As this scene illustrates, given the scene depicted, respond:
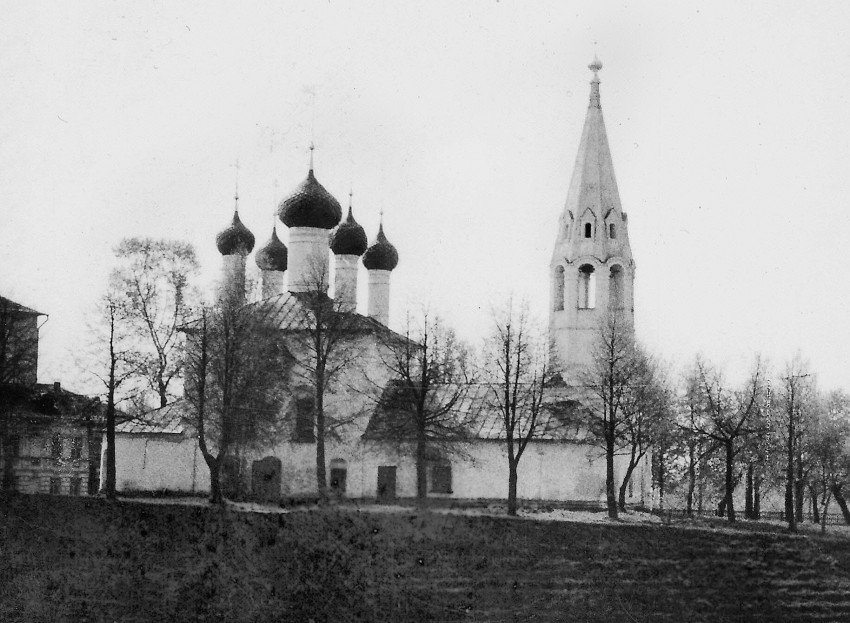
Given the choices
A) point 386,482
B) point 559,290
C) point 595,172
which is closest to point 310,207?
point 386,482

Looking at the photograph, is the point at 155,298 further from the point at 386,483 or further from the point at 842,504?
the point at 842,504

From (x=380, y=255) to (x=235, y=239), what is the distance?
23.5ft

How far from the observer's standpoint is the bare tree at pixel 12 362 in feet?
57.9

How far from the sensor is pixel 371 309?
35.3 metres

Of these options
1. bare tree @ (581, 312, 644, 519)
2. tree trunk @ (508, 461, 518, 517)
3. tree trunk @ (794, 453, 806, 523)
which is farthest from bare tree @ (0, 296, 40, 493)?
tree trunk @ (794, 453, 806, 523)

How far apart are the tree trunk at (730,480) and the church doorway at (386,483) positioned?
24.8 ft

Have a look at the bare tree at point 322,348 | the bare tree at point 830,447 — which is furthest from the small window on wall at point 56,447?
the bare tree at point 830,447

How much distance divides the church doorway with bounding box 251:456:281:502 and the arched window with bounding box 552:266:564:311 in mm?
15853

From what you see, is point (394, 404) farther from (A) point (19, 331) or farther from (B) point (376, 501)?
(A) point (19, 331)

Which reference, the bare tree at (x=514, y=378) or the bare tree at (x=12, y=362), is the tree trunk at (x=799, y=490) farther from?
the bare tree at (x=12, y=362)

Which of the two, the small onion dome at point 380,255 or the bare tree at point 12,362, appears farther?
the small onion dome at point 380,255

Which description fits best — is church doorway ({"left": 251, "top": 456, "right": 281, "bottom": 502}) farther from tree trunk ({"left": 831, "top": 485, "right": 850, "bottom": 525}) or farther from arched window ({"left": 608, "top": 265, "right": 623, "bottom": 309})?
arched window ({"left": 608, "top": 265, "right": 623, "bottom": 309})

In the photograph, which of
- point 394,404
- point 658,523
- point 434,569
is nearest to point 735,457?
point 658,523

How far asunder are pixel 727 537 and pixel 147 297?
12.3m
